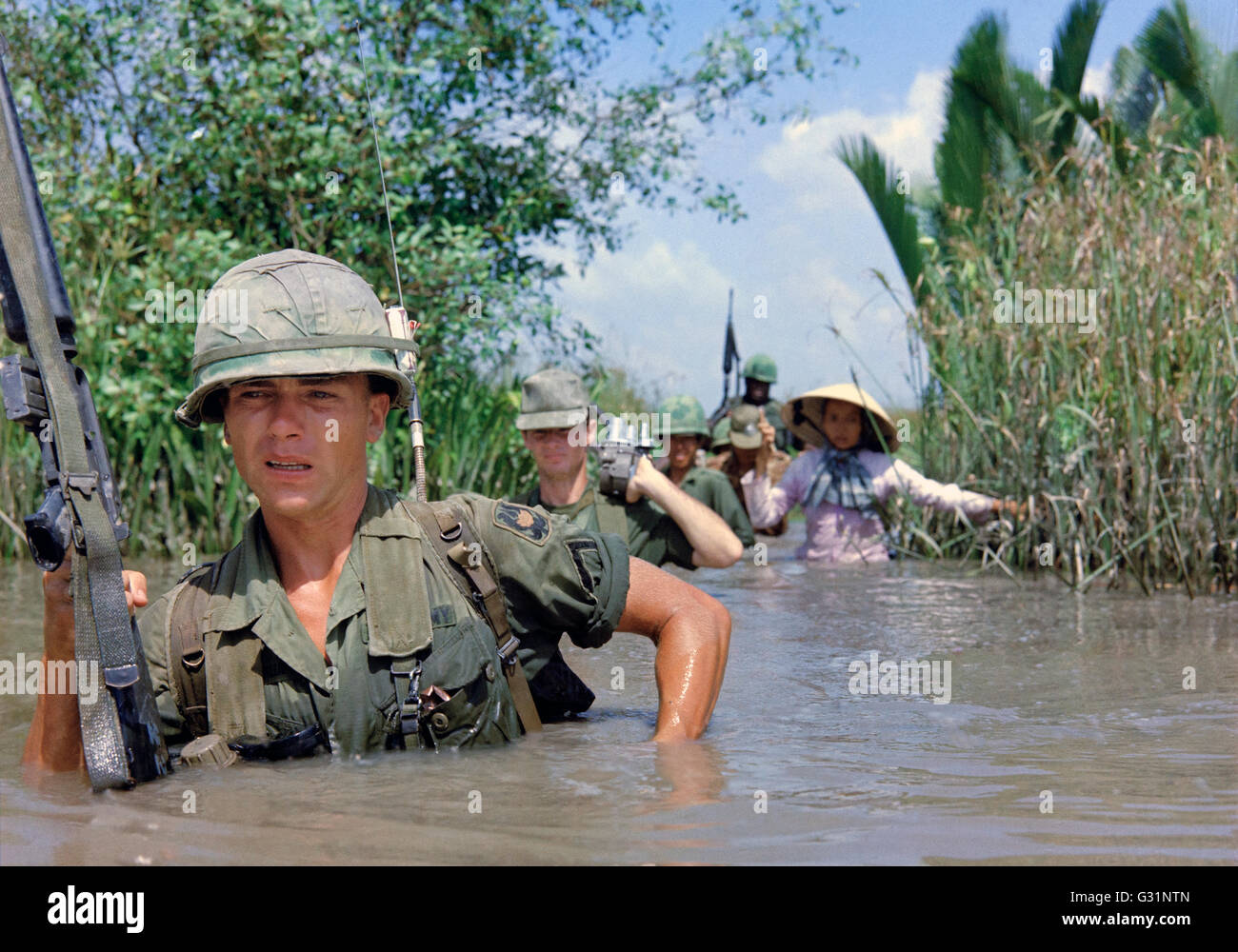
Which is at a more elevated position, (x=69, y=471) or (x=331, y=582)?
(x=69, y=471)

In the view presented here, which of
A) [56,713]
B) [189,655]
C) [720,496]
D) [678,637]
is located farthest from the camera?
[720,496]

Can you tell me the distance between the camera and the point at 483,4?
10.7 metres

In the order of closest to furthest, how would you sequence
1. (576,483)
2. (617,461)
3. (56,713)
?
(56,713) < (617,461) < (576,483)

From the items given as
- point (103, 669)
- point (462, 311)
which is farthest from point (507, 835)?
point (462, 311)

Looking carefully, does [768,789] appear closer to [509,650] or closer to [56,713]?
[509,650]

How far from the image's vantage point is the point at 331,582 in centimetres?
306

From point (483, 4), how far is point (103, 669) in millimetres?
9017

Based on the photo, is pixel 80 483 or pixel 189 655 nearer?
pixel 80 483

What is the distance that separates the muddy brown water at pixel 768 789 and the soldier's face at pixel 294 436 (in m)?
0.59

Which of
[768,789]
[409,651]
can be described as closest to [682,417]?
[768,789]

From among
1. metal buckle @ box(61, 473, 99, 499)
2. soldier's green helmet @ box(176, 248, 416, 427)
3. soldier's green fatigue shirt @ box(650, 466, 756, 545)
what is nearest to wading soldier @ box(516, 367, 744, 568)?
soldier's green fatigue shirt @ box(650, 466, 756, 545)

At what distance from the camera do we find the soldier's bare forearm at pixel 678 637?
10.7 ft

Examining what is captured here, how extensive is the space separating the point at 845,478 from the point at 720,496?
3.34ft
